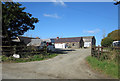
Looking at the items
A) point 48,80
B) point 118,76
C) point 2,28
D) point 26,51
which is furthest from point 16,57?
point 118,76

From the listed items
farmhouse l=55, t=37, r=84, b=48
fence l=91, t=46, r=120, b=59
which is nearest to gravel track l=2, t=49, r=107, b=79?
fence l=91, t=46, r=120, b=59

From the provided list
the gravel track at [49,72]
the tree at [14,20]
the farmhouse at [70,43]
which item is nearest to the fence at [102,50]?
the gravel track at [49,72]

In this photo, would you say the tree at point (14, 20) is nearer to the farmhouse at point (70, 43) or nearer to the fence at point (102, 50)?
the fence at point (102, 50)

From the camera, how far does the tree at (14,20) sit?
12750mm

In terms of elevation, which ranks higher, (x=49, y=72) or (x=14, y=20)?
(x=14, y=20)

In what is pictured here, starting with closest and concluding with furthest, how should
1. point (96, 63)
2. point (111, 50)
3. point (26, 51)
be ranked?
point (96, 63) → point (111, 50) → point (26, 51)

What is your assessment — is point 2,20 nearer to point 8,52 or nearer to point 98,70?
point 8,52

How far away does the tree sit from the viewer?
41.8ft

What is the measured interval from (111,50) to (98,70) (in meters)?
2.74

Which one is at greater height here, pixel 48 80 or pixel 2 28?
pixel 2 28

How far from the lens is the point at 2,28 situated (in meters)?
13.4

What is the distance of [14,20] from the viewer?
1334 centimetres

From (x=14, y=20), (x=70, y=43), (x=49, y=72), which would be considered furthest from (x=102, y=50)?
(x=70, y=43)

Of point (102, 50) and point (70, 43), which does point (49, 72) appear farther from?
point (70, 43)
